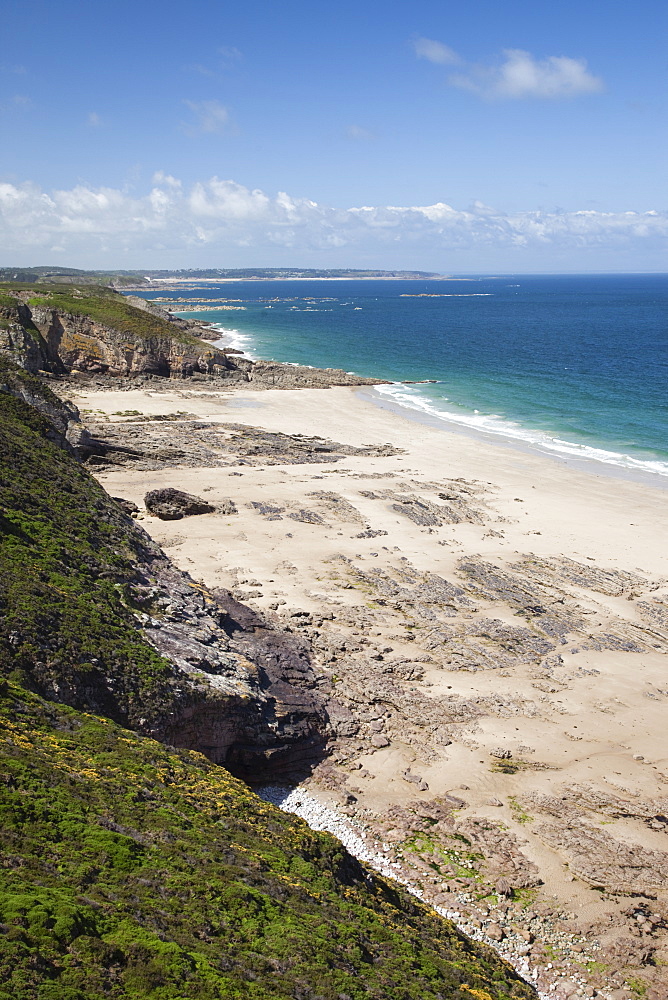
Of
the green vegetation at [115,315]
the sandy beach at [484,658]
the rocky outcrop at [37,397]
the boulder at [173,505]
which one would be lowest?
the sandy beach at [484,658]

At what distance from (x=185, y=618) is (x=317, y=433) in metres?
32.4

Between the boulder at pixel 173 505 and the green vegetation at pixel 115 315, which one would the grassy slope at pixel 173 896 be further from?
the green vegetation at pixel 115 315

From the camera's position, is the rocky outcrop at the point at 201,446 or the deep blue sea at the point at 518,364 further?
the deep blue sea at the point at 518,364

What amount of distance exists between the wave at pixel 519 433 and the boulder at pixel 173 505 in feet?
84.8

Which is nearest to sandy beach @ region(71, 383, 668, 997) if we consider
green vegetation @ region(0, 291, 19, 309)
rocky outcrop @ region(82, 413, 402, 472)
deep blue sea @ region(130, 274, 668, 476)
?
rocky outcrop @ region(82, 413, 402, 472)

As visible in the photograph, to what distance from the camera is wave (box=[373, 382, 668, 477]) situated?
4222 centimetres

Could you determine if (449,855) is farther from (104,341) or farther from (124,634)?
(104,341)

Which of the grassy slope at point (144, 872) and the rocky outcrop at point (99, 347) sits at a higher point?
the rocky outcrop at point (99, 347)

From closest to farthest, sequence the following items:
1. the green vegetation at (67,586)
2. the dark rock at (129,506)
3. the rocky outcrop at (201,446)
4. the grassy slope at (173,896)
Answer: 1. the grassy slope at (173,896)
2. the green vegetation at (67,586)
3. the dark rock at (129,506)
4. the rocky outcrop at (201,446)

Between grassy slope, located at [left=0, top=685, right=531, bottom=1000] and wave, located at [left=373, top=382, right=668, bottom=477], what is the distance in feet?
119

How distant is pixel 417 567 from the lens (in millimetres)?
24172

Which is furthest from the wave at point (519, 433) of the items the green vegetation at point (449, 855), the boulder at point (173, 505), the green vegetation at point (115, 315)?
the green vegetation at point (449, 855)

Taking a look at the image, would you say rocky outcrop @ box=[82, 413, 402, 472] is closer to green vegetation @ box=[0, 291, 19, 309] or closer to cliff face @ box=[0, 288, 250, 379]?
green vegetation @ box=[0, 291, 19, 309]

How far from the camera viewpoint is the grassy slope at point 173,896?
621 centimetres
